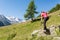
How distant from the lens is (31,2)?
3720 inches

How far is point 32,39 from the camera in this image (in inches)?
779

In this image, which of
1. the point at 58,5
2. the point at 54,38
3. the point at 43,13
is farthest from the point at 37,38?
the point at 58,5

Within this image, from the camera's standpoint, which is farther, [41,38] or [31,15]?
[31,15]

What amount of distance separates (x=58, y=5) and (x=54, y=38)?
353ft

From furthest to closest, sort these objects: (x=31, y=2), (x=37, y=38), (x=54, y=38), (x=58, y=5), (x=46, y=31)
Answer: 1. (x=58, y=5)
2. (x=31, y=2)
3. (x=46, y=31)
4. (x=37, y=38)
5. (x=54, y=38)

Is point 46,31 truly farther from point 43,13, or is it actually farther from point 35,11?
point 35,11

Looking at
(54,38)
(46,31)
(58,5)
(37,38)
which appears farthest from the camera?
(58,5)

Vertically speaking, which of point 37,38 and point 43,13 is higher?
point 43,13

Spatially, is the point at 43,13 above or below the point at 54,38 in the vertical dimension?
above

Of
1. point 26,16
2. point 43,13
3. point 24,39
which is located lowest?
point 26,16

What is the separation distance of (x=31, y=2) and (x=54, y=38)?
77616 mm

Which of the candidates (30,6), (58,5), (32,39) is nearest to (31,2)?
A: (30,6)

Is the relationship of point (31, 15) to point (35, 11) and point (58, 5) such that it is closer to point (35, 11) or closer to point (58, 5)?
point (35, 11)

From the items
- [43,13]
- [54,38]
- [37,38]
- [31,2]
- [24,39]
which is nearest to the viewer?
[54,38]
